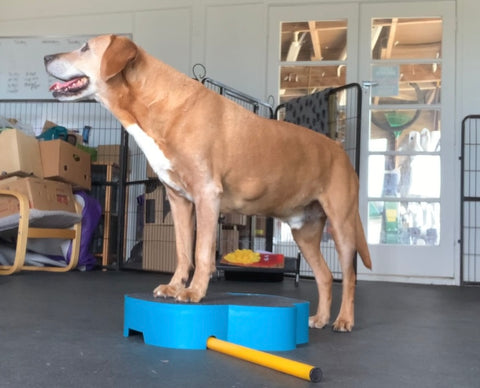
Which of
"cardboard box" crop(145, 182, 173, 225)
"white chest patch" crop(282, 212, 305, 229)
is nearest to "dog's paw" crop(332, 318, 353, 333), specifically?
"white chest patch" crop(282, 212, 305, 229)

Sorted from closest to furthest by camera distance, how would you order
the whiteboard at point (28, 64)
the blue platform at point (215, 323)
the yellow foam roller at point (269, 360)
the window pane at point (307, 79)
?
the yellow foam roller at point (269, 360) < the blue platform at point (215, 323) < the window pane at point (307, 79) < the whiteboard at point (28, 64)

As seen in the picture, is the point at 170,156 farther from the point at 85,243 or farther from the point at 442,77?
the point at 442,77

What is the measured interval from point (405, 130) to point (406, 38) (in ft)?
3.14

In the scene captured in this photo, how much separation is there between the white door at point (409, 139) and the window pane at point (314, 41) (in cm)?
24

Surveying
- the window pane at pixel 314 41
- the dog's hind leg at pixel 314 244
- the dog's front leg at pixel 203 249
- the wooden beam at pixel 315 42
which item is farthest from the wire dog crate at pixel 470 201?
the dog's front leg at pixel 203 249

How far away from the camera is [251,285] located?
13.8 ft

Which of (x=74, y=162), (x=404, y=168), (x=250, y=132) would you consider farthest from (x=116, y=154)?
(x=250, y=132)

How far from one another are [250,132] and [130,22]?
4.52 m

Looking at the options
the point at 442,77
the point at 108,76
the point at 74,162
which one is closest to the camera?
the point at 108,76

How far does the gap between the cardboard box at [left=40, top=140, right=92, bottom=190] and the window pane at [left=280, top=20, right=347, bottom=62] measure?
2.39 metres

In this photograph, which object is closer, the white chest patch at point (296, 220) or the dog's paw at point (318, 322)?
the dog's paw at point (318, 322)

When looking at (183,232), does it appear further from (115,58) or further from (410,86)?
(410,86)

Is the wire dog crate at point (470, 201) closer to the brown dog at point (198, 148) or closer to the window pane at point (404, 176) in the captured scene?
the window pane at point (404, 176)

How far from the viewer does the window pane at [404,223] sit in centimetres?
528
